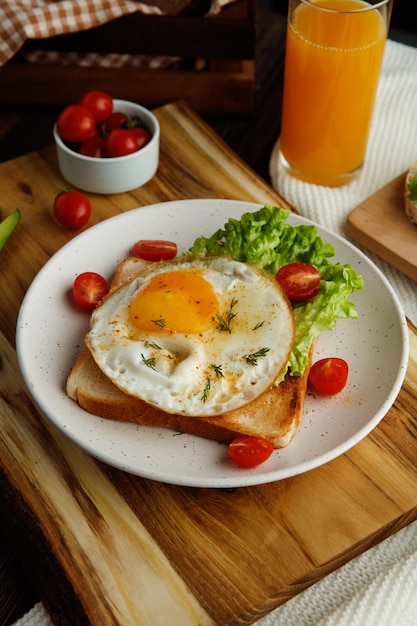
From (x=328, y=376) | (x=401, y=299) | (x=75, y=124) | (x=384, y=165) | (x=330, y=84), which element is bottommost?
(x=401, y=299)

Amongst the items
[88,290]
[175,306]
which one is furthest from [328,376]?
[88,290]

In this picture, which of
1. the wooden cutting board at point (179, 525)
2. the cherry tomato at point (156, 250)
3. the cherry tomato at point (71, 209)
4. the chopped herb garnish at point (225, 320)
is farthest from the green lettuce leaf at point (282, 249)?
the cherry tomato at point (71, 209)

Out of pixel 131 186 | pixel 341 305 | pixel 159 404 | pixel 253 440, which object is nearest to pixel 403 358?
pixel 341 305

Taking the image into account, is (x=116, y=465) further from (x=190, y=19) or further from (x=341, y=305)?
(x=190, y=19)

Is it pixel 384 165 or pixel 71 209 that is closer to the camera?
pixel 71 209

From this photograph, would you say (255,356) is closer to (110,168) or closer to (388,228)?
(388,228)

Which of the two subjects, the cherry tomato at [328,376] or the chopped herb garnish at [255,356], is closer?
the chopped herb garnish at [255,356]

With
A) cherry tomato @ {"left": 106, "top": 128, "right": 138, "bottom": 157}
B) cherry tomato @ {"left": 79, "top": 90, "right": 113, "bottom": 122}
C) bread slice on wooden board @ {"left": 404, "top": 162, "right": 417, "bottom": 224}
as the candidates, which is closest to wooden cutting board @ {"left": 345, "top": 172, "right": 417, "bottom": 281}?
bread slice on wooden board @ {"left": 404, "top": 162, "right": 417, "bottom": 224}

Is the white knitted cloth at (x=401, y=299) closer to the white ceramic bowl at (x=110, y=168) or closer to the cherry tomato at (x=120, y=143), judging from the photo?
the white ceramic bowl at (x=110, y=168)
